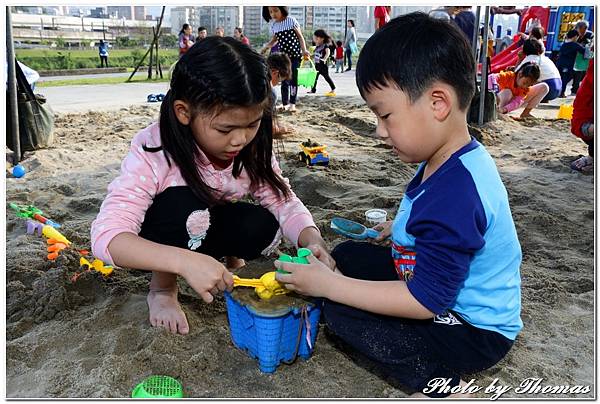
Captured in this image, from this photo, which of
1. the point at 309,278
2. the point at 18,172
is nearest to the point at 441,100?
the point at 309,278

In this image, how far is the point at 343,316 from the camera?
141cm

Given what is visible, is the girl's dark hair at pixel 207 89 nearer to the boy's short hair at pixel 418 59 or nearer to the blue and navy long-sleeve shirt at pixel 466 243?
the boy's short hair at pixel 418 59

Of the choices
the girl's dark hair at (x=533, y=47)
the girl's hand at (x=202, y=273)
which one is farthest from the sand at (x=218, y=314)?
the girl's dark hair at (x=533, y=47)

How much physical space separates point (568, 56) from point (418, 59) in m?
9.01

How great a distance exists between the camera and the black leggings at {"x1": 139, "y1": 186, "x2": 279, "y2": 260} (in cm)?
170

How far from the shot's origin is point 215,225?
1.87 metres

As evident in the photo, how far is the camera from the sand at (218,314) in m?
1.46

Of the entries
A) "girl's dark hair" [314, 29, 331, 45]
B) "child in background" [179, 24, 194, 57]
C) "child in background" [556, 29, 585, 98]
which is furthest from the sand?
"child in background" [179, 24, 194, 57]

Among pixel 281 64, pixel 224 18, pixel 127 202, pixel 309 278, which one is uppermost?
pixel 224 18

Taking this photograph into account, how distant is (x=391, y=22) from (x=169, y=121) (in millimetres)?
735

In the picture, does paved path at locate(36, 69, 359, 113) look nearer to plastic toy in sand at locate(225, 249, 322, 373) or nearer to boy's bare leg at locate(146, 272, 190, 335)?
boy's bare leg at locate(146, 272, 190, 335)

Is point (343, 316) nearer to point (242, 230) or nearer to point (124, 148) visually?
point (242, 230)

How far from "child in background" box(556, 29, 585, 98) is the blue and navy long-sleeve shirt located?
27.6ft

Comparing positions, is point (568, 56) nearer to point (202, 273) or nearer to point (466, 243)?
point (466, 243)
